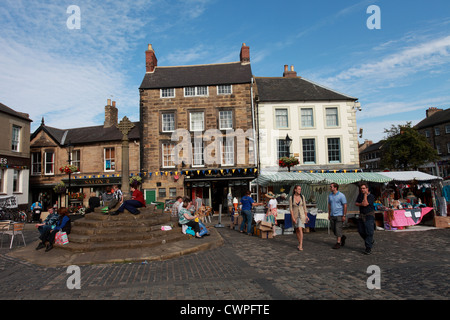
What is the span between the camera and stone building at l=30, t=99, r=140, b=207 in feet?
77.4

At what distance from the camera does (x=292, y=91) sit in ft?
76.9

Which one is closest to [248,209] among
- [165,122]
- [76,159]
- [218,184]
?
[218,184]

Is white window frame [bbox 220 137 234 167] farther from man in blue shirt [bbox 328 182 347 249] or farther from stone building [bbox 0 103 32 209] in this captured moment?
stone building [bbox 0 103 32 209]

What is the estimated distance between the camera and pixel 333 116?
22.5m

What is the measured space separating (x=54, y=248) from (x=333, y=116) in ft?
67.5

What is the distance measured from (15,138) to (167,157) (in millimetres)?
11796

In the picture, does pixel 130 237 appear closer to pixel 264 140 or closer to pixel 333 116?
pixel 264 140

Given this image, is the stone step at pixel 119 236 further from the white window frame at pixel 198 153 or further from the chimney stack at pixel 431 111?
the chimney stack at pixel 431 111

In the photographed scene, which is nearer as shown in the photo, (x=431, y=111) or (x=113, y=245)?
(x=113, y=245)

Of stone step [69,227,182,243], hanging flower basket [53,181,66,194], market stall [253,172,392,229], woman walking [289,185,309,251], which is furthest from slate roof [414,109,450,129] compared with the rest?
hanging flower basket [53,181,66,194]

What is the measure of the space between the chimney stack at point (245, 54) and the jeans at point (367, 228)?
19.7 m

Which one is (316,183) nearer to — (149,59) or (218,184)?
(218,184)

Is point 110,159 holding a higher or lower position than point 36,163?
higher
